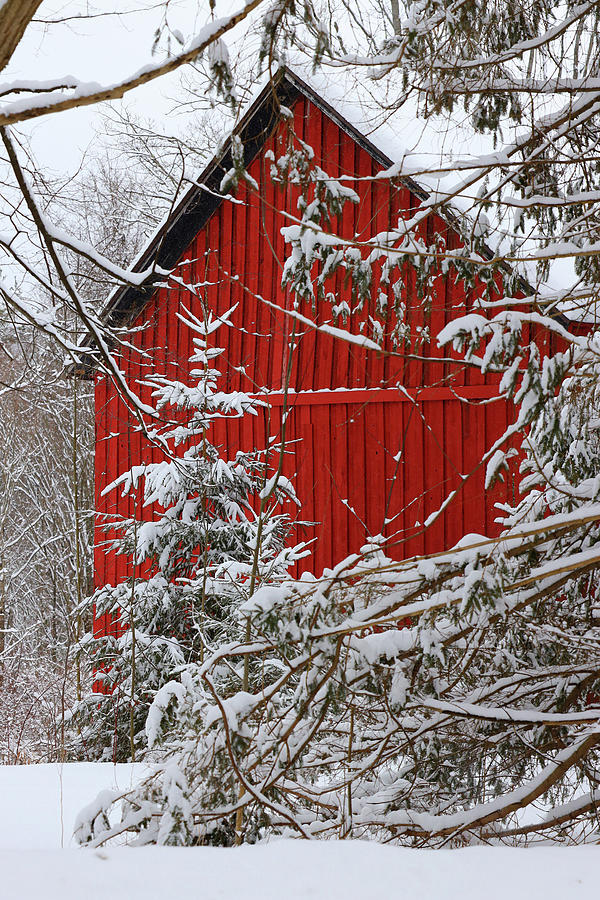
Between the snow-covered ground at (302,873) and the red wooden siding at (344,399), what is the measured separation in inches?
252

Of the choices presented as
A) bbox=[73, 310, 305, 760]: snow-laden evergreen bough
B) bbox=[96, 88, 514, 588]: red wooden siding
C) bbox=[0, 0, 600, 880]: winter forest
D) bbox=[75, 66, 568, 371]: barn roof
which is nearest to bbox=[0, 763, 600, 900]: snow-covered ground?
bbox=[0, 0, 600, 880]: winter forest

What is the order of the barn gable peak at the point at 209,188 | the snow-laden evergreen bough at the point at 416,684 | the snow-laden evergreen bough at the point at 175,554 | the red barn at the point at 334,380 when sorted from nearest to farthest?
the snow-laden evergreen bough at the point at 416,684 < the snow-laden evergreen bough at the point at 175,554 < the red barn at the point at 334,380 < the barn gable peak at the point at 209,188

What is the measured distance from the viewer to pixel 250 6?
8.02 ft

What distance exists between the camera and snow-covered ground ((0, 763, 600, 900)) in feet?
4.21

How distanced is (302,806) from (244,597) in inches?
102

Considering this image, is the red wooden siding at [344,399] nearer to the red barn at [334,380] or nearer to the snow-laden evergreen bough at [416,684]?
the red barn at [334,380]

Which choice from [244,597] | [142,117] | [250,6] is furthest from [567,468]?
[142,117]

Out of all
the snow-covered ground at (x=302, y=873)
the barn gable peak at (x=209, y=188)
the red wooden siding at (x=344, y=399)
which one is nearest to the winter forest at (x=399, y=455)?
the snow-covered ground at (x=302, y=873)

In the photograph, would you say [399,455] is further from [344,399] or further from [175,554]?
[344,399]

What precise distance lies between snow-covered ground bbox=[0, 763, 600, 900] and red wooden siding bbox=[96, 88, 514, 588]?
6391 millimetres

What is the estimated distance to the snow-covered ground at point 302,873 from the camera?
1284 mm

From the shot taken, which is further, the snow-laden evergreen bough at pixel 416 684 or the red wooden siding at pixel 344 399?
the red wooden siding at pixel 344 399

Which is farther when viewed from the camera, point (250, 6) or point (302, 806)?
point (302, 806)

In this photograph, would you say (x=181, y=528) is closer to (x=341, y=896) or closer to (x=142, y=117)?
(x=341, y=896)
